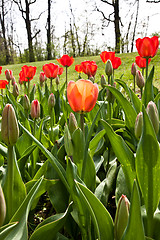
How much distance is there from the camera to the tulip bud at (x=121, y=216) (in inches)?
22.5

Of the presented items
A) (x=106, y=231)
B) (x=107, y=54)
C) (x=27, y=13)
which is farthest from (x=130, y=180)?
(x=27, y=13)

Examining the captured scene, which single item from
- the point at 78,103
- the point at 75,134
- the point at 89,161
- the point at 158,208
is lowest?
the point at 158,208

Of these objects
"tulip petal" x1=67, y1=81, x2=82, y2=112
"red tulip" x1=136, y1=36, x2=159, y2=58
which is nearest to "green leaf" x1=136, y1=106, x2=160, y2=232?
"tulip petal" x1=67, y1=81, x2=82, y2=112

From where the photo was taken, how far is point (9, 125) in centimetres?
61

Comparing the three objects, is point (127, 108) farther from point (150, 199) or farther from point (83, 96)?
point (150, 199)

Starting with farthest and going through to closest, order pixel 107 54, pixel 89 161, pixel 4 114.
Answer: pixel 107 54 → pixel 89 161 → pixel 4 114

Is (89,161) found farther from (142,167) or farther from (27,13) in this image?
(27,13)

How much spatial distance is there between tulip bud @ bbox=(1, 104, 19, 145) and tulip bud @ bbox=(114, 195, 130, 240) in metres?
0.31

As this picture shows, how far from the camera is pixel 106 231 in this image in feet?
2.11

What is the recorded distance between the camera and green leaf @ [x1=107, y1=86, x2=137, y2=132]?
116cm

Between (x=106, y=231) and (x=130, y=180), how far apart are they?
24 cm

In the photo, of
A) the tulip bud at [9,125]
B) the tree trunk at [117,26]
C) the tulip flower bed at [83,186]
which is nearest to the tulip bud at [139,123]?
the tulip flower bed at [83,186]

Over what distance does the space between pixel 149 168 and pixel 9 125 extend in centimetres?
40

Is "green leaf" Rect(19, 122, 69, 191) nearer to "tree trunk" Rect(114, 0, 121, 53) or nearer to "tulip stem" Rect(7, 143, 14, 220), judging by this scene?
"tulip stem" Rect(7, 143, 14, 220)
